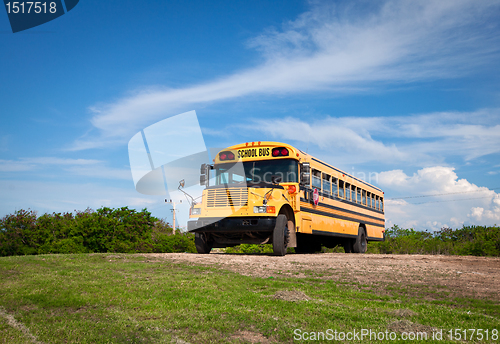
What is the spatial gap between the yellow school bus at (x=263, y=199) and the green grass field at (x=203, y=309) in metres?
4.17

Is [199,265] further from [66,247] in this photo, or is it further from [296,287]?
[66,247]

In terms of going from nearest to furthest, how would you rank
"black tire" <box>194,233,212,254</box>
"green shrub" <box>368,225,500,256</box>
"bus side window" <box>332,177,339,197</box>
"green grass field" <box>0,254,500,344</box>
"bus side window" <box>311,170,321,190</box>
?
"green grass field" <box>0,254,500,344</box>
"black tire" <box>194,233,212,254</box>
"bus side window" <box>311,170,321,190</box>
"bus side window" <box>332,177,339,197</box>
"green shrub" <box>368,225,500,256</box>

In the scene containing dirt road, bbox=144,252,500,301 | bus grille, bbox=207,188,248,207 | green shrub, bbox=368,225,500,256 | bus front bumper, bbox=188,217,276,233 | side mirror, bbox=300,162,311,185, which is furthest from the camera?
green shrub, bbox=368,225,500,256

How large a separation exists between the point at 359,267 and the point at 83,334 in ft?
22.5

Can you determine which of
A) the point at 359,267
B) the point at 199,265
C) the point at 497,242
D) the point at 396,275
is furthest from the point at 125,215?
the point at 497,242

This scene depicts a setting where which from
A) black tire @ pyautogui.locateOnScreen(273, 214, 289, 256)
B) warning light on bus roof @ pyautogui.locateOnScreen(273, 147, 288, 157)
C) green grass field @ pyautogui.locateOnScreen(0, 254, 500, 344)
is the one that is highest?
warning light on bus roof @ pyautogui.locateOnScreen(273, 147, 288, 157)

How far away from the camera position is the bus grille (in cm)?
1105

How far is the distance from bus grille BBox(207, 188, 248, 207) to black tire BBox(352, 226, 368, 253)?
8.47m

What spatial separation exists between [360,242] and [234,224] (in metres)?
8.98

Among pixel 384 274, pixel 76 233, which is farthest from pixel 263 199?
pixel 76 233

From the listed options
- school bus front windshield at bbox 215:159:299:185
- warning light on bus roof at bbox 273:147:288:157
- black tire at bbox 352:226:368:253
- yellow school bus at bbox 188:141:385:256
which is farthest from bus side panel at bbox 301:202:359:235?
warning light on bus roof at bbox 273:147:288:157

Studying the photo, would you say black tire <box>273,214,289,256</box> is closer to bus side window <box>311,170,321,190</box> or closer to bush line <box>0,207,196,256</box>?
bus side window <box>311,170,321,190</box>

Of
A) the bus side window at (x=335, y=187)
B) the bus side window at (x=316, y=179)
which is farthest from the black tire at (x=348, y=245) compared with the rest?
the bus side window at (x=316, y=179)

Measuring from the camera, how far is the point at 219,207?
11.2m
